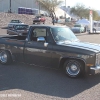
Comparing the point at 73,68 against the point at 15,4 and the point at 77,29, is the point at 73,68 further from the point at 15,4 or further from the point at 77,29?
the point at 15,4

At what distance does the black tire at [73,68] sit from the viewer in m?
6.55

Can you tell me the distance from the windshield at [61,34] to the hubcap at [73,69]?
37.2 inches

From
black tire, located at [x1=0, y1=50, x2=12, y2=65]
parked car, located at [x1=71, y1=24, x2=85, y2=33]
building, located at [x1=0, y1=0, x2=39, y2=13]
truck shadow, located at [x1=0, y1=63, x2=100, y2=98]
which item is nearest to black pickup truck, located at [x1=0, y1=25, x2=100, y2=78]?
black tire, located at [x1=0, y1=50, x2=12, y2=65]

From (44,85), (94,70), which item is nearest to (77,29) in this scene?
(94,70)

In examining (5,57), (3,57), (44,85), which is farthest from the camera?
(3,57)

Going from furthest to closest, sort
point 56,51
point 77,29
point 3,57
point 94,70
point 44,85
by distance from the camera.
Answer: point 77,29 → point 3,57 → point 56,51 → point 94,70 → point 44,85

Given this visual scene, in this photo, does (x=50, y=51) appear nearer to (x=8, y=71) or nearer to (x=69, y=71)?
(x=69, y=71)

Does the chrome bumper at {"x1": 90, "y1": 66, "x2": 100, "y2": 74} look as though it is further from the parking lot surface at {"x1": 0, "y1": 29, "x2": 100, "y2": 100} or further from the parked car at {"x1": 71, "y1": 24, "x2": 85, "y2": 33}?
the parked car at {"x1": 71, "y1": 24, "x2": 85, "y2": 33}

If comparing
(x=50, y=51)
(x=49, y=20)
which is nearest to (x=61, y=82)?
(x=50, y=51)

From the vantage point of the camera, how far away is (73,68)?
6703 mm

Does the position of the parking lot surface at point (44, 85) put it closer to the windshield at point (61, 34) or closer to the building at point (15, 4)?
the windshield at point (61, 34)

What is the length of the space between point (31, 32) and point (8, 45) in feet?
4.06

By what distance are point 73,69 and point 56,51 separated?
77 centimetres

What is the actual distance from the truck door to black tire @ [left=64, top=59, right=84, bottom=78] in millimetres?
619
